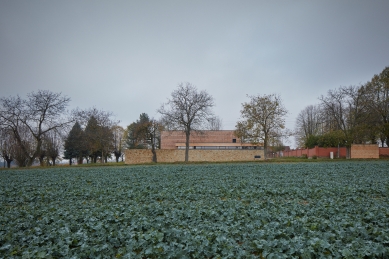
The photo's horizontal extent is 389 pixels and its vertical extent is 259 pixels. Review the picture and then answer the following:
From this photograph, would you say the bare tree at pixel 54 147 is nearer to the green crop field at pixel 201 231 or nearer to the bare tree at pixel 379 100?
the green crop field at pixel 201 231

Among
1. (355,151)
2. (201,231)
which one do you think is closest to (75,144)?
(201,231)

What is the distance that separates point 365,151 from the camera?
41.2 meters

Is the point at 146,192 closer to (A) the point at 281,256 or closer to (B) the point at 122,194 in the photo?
(B) the point at 122,194

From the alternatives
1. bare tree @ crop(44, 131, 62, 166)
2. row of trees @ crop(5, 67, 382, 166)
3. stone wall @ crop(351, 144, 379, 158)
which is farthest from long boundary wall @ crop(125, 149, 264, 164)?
bare tree @ crop(44, 131, 62, 166)

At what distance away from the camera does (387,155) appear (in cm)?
4384

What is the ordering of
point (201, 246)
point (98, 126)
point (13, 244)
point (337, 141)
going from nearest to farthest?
point (201, 246)
point (13, 244)
point (337, 141)
point (98, 126)

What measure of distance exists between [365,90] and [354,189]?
130ft

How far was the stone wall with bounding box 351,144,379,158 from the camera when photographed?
135 feet

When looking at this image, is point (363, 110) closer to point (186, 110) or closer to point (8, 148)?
point (186, 110)

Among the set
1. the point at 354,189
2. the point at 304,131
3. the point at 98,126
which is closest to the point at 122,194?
the point at 354,189

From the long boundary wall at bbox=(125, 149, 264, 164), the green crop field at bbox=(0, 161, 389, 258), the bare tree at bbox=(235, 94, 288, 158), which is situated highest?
the bare tree at bbox=(235, 94, 288, 158)

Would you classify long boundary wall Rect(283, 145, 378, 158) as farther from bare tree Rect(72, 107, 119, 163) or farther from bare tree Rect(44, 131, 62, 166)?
bare tree Rect(44, 131, 62, 166)

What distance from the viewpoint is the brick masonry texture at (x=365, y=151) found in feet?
135

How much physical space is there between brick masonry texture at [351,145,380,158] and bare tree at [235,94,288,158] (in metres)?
12.4
